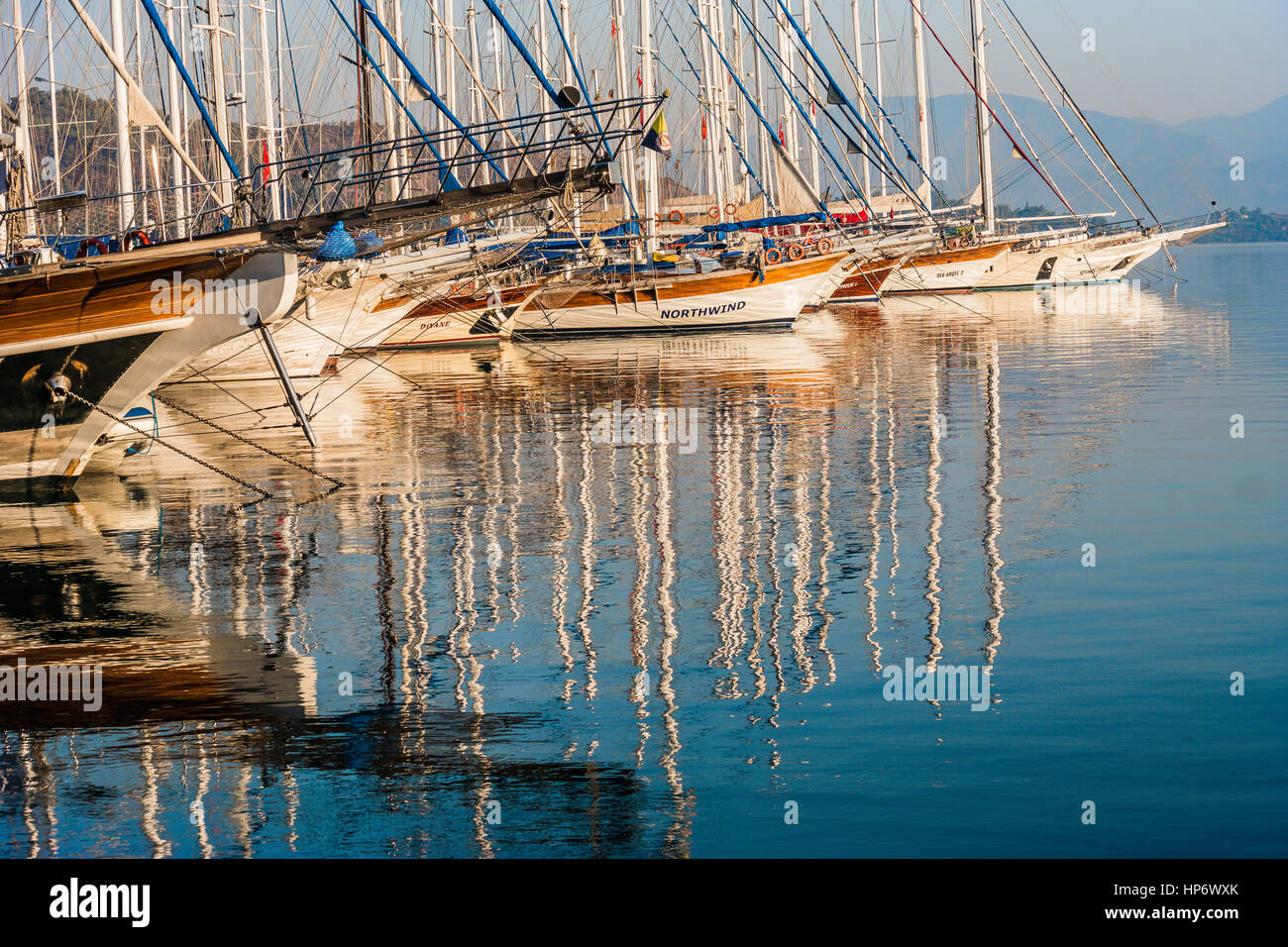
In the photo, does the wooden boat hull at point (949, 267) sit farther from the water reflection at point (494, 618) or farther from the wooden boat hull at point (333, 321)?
the water reflection at point (494, 618)

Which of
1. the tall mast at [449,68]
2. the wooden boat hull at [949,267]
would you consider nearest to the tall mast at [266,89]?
the tall mast at [449,68]

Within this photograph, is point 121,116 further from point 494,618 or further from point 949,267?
point 949,267

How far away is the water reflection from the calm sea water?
0.04 meters

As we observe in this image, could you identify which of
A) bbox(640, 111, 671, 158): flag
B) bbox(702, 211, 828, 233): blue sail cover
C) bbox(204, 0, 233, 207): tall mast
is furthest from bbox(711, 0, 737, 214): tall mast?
bbox(204, 0, 233, 207): tall mast

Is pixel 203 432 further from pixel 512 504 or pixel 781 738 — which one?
pixel 781 738

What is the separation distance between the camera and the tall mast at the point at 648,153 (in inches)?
1924

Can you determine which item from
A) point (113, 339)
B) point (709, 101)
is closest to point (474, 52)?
point (709, 101)

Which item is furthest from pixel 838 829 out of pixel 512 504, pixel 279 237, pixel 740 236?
pixel 740 236

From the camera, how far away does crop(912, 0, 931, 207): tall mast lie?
248 feet

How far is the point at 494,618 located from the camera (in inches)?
514

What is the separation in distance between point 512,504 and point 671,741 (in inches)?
374

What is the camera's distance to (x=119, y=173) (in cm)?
3359

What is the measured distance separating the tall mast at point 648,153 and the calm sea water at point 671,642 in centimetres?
2439

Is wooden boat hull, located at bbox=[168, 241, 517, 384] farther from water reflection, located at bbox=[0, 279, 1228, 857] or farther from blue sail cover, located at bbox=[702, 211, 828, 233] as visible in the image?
blue sail cover, located at bbox=[702, 211, 828, 233]
